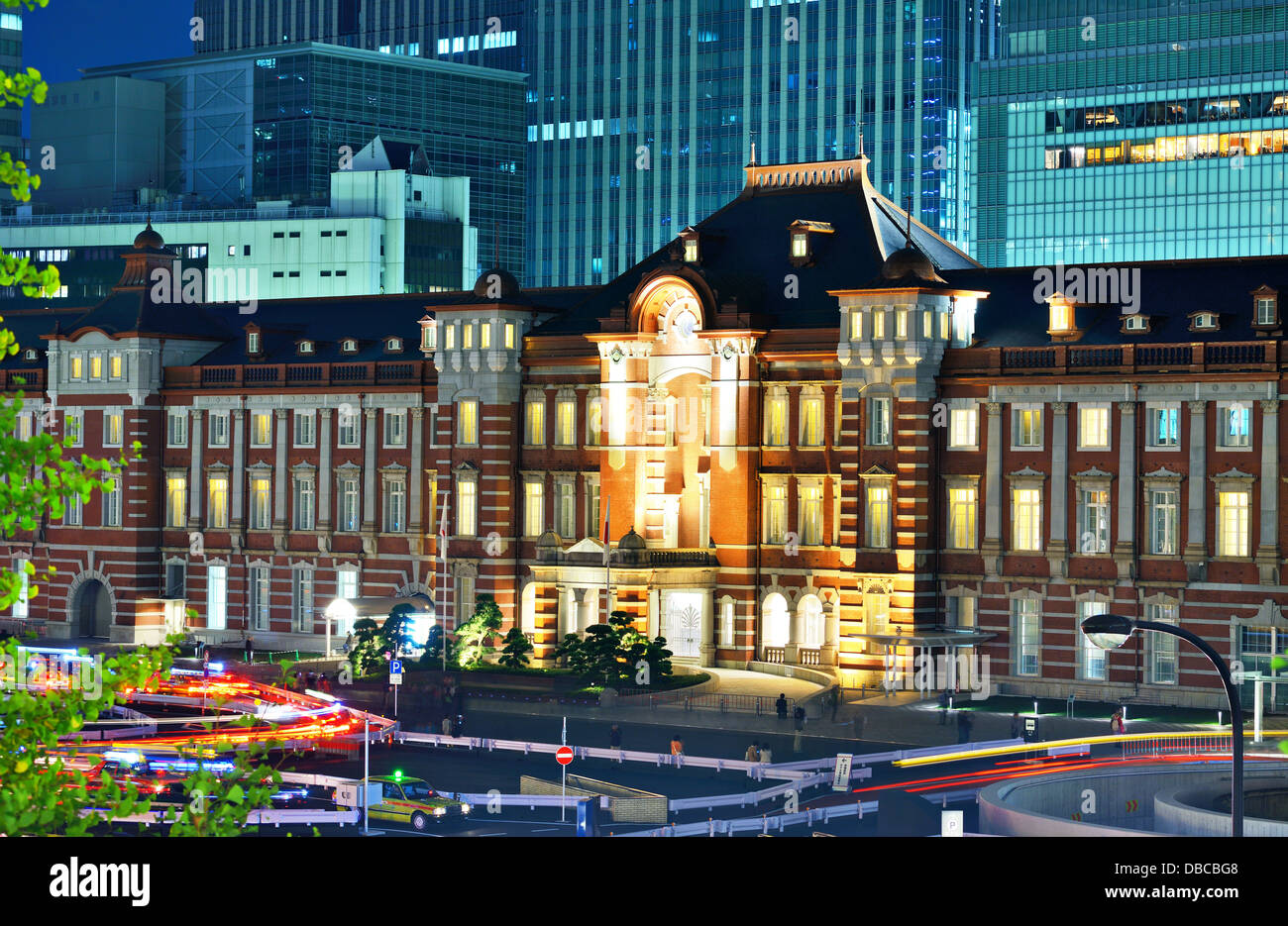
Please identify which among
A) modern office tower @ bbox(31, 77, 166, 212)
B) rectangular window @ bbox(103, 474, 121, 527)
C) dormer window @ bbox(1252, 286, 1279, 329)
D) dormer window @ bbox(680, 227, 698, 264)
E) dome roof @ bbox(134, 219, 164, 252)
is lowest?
rectangular window @ bbox(103, 474, 121, 527)

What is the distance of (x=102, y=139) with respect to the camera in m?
178

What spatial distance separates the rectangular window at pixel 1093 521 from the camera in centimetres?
7594

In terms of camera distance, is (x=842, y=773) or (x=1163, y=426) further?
(x=1163, y=426)

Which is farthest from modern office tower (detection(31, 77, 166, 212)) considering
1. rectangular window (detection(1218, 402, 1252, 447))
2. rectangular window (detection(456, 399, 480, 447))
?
rectangular window (detection(1218, 402, 1252, 447))

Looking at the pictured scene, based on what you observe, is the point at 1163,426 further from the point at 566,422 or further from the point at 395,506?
the point at 395,506

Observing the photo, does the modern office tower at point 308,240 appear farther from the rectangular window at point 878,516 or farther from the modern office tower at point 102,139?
the rectangular window at point 878,516

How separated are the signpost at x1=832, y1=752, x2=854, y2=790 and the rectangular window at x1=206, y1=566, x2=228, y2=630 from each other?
1824 inches

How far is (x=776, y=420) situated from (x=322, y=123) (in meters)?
101

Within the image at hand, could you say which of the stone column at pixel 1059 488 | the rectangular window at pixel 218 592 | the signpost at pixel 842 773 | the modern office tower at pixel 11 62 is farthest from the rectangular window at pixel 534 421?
the modern office tower at pixel 11 62

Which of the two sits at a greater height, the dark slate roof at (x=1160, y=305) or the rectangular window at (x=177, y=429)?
the dark slate roof at (x=1160, y=305)

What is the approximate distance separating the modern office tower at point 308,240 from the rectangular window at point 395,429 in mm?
63595

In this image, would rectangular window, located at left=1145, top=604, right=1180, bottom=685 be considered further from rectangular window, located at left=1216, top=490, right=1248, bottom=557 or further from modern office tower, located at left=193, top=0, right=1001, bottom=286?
modern office tower, located at left=193, top=0, right=1001, bottom=286

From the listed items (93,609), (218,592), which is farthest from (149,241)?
(218,592)

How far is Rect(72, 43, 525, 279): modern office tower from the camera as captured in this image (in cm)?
17512
